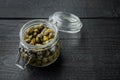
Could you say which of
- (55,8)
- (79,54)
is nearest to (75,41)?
(79,54)

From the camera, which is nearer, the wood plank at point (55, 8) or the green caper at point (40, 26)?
the green caper at point (40, 26)

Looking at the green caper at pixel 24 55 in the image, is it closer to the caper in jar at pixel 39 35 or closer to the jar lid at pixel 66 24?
the caper in jar at pixel 39 35

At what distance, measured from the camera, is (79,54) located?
2.38ft

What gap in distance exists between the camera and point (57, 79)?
2.21ft

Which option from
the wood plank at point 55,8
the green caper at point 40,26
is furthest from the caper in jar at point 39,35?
the wood plank at point 55,8

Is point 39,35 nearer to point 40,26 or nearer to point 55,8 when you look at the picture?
point 40,26

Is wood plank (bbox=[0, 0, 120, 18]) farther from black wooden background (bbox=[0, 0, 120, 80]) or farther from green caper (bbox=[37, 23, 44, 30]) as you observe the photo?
green caper (bbox=[37, 23, 44, 30])

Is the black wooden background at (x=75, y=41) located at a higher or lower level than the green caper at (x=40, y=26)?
lower

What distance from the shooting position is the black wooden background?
69cm

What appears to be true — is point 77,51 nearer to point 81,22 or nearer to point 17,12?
point 81,22

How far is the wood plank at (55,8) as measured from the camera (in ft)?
2.72

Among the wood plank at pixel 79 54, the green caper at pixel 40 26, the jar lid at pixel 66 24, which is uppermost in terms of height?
the green caper at pixel 40 26

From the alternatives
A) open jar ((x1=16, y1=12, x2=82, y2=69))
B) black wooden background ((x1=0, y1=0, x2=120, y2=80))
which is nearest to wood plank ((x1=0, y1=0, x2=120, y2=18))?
black wooden background ((x1=0, y1=0, x2=120, y2=80))

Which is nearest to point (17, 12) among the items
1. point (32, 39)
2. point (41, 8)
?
point (41, 8)
